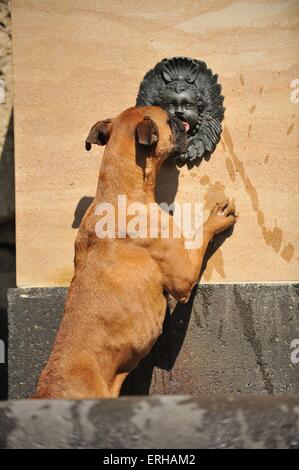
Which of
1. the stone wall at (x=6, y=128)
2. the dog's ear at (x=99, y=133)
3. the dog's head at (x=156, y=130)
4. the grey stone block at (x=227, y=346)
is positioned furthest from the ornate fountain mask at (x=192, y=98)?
the stone wall at (x=6, y=128)

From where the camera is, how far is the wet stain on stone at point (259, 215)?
465cm

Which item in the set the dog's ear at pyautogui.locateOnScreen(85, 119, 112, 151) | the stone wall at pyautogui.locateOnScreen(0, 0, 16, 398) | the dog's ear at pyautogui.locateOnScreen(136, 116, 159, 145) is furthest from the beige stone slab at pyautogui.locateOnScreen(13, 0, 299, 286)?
the stone wall at pyautogui.locateOnScreen(0, 0, 16, 398)

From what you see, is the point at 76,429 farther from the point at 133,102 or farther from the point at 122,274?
the point at 133,102

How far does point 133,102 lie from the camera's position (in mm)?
4859

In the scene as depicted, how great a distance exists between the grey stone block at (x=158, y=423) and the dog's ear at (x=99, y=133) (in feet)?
7.20

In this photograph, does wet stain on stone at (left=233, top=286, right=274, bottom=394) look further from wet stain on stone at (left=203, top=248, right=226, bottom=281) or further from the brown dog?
the brown dog

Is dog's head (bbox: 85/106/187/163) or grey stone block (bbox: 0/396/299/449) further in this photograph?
dog's head (bbox: 85/106/187/163)

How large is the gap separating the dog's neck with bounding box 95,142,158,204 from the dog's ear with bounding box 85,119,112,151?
0.36 ft

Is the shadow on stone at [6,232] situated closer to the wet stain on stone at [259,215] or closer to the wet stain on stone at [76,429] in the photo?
the wet stain on stone at [259,215]

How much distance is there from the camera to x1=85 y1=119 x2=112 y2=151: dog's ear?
4.54 m

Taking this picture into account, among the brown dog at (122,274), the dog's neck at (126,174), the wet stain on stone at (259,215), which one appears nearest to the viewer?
the brown dog at (122,274)

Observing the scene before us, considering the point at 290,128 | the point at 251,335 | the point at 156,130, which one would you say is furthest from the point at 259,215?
the point at 156,130

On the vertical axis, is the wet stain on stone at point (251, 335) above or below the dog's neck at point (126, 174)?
below

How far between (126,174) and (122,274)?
55cm
